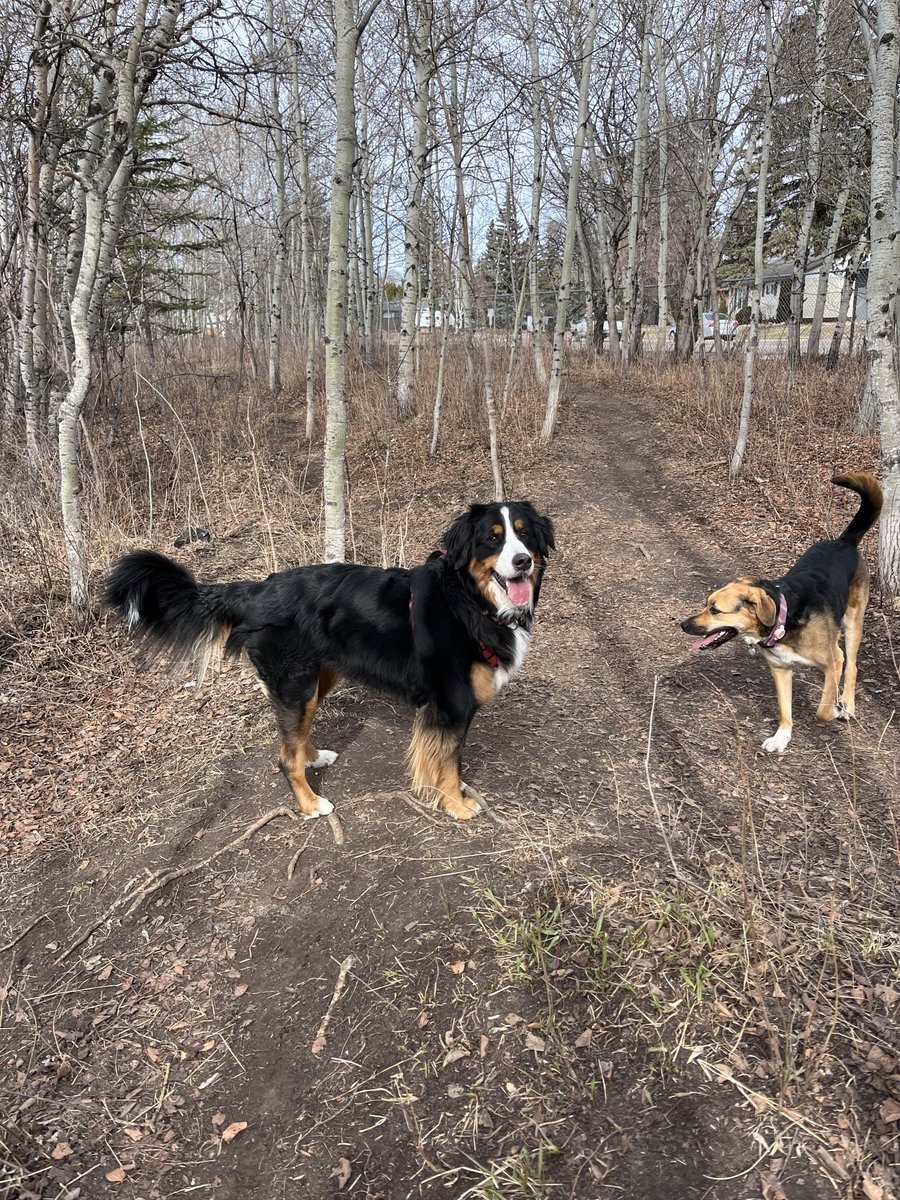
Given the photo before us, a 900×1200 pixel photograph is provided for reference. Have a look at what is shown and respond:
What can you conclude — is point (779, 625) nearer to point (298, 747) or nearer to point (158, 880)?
point (298, 747)

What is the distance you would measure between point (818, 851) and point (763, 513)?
5602 millimetres

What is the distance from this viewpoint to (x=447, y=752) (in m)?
3.54

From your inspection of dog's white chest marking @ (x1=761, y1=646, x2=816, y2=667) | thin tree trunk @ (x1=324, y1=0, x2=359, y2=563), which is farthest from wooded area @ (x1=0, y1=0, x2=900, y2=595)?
dog's white chest marking @ (x1=761, y1=646, x2=816, y2=667)

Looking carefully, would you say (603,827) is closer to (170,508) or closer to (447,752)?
(447,752)

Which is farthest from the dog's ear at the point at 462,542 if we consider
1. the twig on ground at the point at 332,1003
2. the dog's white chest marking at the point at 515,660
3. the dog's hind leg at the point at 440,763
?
the twig on ground at the point at 332,1003

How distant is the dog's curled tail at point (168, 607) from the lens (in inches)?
136

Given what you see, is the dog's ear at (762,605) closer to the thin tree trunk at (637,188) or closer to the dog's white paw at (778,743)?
the dog's white paw at (778,743)

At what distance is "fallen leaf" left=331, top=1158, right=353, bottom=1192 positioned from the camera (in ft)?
6.79

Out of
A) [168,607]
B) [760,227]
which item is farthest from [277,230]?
[168,607]

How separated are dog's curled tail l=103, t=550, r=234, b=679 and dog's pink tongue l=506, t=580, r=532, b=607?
57.2 inches

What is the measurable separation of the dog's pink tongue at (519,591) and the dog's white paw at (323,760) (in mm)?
1561

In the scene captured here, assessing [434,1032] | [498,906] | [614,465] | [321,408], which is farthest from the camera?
[321,408]

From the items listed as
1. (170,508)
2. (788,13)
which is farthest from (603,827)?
(788,13)

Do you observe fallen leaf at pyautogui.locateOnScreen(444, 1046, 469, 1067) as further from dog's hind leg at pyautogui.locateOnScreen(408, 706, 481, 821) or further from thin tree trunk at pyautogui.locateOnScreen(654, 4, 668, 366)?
thin tree trunk at pyautogui.locateOnScreen(654, 4, 668, 366)
